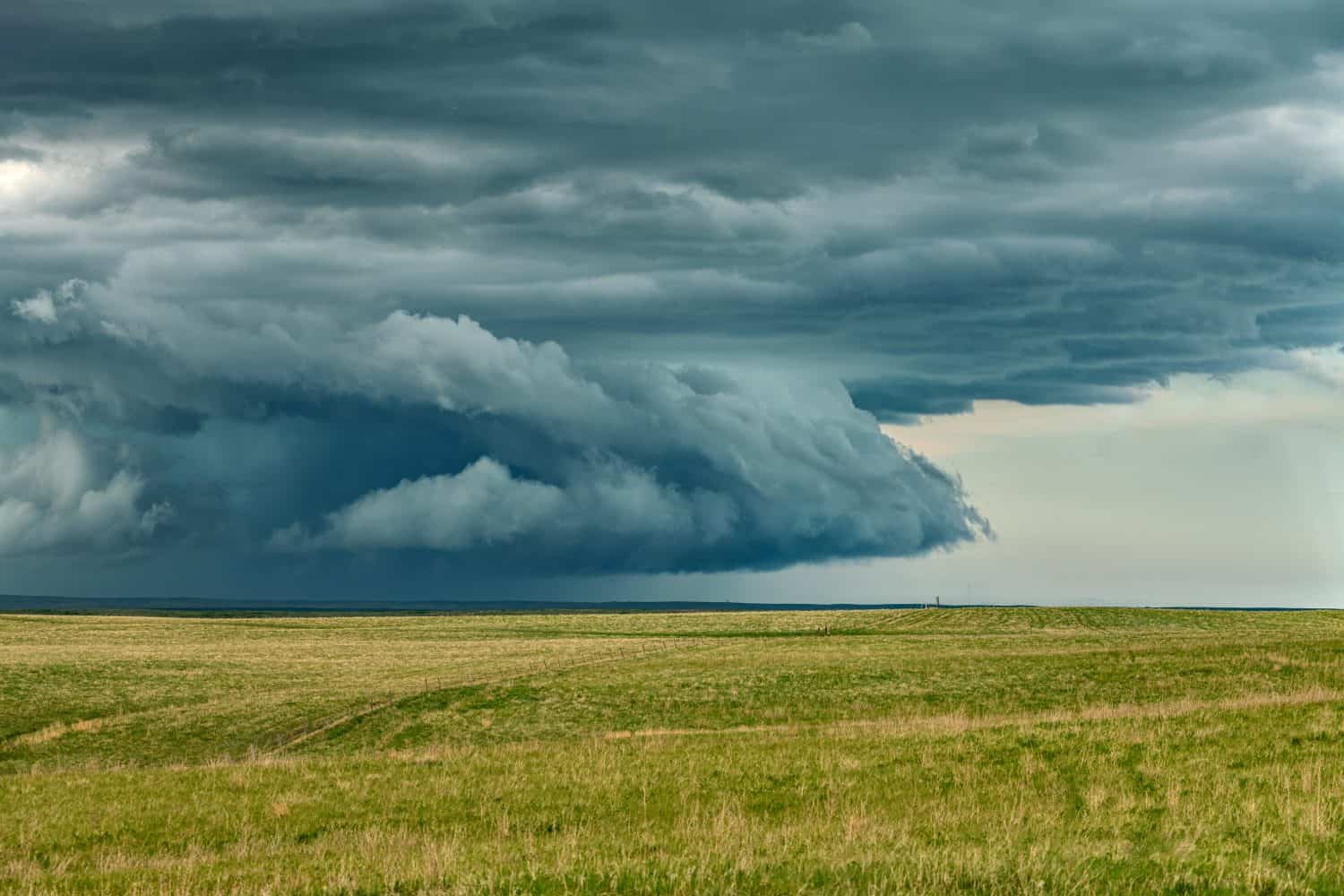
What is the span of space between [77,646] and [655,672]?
195 feet

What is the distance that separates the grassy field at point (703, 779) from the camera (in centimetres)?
1383

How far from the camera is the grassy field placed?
13.8 meters

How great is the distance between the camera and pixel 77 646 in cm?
10144

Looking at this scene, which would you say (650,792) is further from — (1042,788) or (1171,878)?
(1171,878)

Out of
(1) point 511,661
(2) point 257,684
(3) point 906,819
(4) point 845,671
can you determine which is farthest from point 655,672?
(3) point 906,819

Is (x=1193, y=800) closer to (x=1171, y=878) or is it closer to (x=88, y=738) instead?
(x=1171, y=878)

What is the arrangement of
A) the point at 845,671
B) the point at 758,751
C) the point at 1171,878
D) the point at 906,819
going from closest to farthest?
the point at 1171,878 → the point at 906,819 → the point at 758,751 → the point at 845,671

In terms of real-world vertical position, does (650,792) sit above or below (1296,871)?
below

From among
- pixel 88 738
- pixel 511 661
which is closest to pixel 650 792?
pixel 88 738

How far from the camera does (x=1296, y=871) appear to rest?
13.1 meters

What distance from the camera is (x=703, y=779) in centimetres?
2606

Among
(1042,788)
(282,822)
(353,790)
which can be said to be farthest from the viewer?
(353,790)

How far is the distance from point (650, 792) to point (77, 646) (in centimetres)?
9254

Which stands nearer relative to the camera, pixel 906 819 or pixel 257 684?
pixel 906 819
